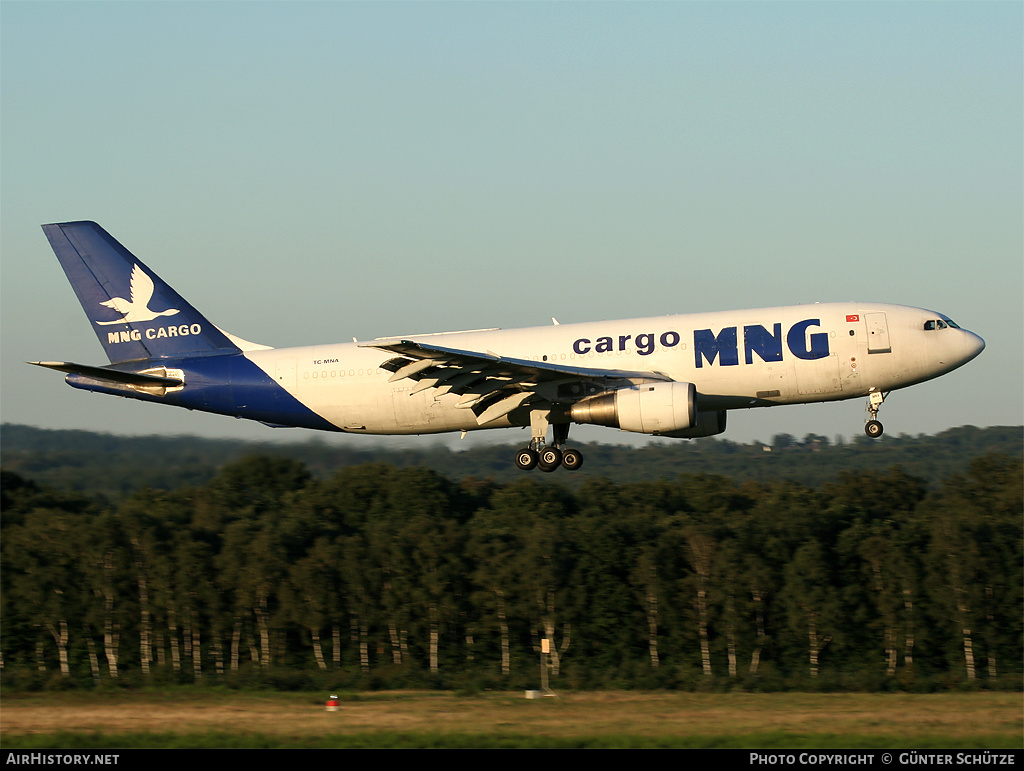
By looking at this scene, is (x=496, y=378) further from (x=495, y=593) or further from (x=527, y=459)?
(x=495, y=593)

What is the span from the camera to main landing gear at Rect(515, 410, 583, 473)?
37.2 m

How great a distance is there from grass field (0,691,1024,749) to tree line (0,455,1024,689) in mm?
22132

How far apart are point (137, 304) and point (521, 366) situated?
579 inches

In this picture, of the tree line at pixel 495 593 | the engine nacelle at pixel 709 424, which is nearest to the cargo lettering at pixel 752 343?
the engine nacelle at pixel 709 424

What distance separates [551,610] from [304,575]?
15033mm

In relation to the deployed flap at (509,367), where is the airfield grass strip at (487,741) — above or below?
below

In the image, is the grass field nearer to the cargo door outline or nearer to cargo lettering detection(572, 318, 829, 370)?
cargo lettering detection(572, 318, 829, 370)

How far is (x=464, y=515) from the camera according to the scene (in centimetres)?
8338

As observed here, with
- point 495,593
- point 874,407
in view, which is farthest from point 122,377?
point 495,593

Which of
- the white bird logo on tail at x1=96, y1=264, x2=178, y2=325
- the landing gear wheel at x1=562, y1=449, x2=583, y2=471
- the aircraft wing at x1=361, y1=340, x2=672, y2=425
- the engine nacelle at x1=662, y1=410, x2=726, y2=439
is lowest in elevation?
the landing gear wheel at x1=562, y1=449, x2=583, y2=471

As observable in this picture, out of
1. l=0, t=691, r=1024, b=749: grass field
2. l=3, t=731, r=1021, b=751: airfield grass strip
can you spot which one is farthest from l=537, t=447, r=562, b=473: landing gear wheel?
l=3, t=731, r=1021, b=751: airfield grass strip

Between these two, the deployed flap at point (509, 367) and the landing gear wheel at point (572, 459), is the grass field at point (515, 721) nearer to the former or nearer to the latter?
the landing gear wheel at point (572, 459)

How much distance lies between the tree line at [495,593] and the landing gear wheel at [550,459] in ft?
101

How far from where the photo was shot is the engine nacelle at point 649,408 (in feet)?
112
